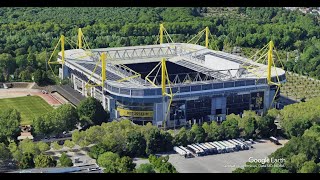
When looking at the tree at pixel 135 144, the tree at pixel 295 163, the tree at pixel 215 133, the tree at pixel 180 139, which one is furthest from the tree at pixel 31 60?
the tree at pixel 295 163

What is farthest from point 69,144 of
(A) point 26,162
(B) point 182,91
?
(B) point 182,91

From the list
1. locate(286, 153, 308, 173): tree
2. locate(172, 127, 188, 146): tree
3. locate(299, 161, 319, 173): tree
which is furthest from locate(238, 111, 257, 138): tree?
locate(299, 161, 319, 173): tree

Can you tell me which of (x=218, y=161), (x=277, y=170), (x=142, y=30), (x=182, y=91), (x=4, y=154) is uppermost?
(x=142, y=30)

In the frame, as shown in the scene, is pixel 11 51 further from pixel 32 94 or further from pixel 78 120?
pixel 78 120

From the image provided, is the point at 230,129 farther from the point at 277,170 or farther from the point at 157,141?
the point at 277,170

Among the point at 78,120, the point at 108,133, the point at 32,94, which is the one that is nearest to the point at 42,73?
the point at 32,94

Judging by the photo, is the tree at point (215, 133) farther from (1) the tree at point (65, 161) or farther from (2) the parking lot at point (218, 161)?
(1) the tree at point (65, 161)

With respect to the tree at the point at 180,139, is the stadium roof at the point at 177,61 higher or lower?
higher
